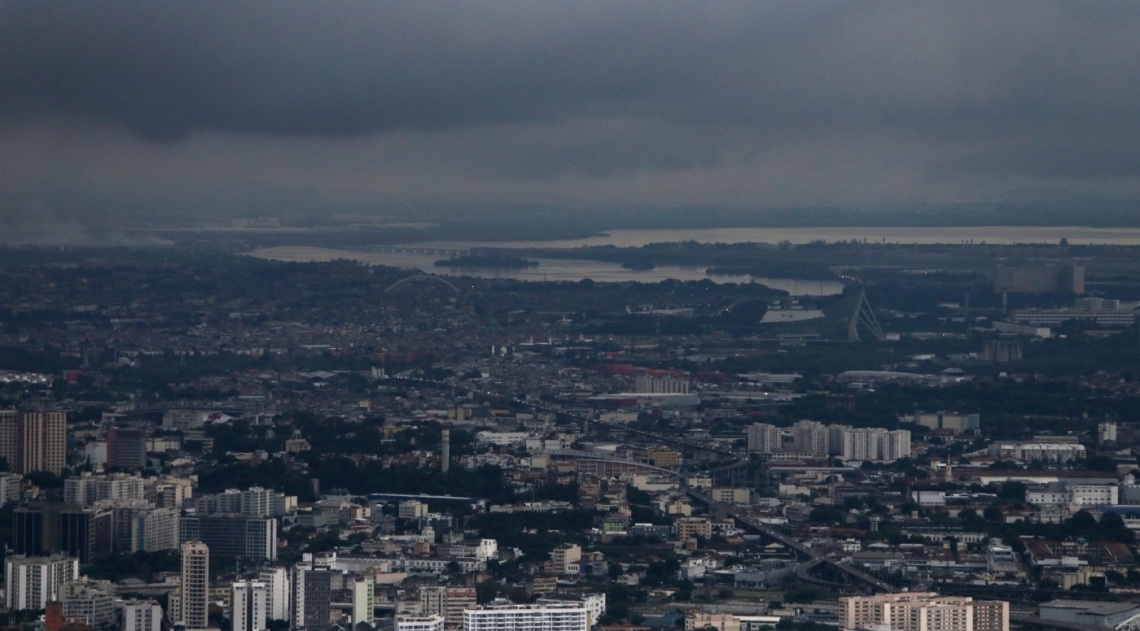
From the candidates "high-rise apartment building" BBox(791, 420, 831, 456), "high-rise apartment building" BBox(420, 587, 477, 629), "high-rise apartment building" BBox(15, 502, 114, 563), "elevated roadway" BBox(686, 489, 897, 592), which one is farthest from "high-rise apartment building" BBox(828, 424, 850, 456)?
"high-rise apartment building" BBox(420, 587, 477, 629)

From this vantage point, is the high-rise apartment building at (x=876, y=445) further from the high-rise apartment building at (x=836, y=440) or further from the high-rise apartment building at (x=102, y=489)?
the high-rise apartment building at (x=102, y=489)

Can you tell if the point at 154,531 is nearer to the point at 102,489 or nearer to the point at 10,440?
the point at 102,489

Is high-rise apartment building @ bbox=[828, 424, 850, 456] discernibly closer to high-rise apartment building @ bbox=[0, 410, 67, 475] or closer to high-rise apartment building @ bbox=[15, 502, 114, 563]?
high-rise apartment building @ bbox=[0, 410, 67, 475]

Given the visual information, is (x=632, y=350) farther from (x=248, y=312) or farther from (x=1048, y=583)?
(x=1048, y=583)

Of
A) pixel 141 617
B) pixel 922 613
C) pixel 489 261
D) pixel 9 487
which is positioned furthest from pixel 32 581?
pixel 489 261

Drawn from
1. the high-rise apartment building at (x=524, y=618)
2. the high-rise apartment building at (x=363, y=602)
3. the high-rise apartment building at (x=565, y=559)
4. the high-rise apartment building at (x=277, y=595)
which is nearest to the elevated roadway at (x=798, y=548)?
the high-rise apartment building at (x=565, y=559)
